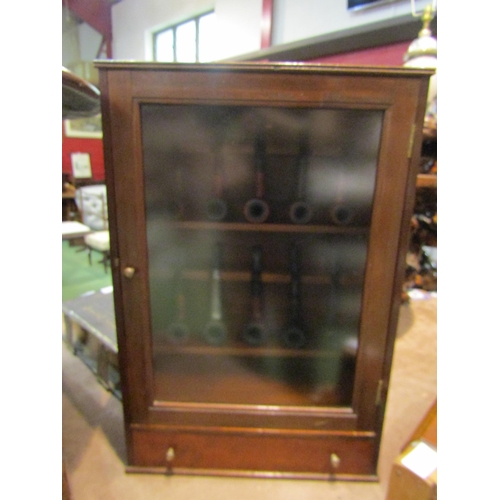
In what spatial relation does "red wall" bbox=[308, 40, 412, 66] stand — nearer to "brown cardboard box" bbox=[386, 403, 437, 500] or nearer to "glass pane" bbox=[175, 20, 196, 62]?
Answer: "glass pane" bbox=[175, 20, 196, 62]

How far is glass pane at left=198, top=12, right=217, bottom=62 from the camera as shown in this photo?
272cm

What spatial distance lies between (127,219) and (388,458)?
126cm

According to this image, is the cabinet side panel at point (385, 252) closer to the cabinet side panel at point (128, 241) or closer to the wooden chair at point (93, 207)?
the cabinet side panel at point (128, 241)

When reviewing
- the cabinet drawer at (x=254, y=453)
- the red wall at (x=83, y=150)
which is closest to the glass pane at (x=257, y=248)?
the cabinet drawer at (x=254, y=453)

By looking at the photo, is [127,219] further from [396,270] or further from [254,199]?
[396,270]

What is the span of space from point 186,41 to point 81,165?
2333 millimetres

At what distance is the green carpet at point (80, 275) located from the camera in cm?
249

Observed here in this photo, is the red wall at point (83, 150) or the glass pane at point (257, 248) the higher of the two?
the red wall at point (83, 150)

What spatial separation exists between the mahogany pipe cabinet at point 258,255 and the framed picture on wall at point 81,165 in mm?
4102

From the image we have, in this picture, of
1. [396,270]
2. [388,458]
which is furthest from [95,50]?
[388,458]

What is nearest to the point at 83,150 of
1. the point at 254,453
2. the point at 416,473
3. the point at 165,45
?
the point at 165,45

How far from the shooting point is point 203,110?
88 centimetres

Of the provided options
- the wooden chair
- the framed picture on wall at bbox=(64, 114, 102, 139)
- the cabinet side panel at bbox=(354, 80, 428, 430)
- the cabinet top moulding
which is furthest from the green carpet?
the cabinet side panel at bbox=(354, 80, 428, 430)
